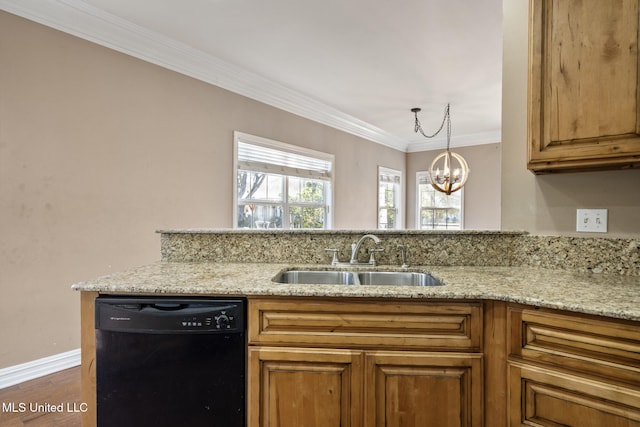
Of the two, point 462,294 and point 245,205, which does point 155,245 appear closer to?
point 245,205

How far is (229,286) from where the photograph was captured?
1385mm

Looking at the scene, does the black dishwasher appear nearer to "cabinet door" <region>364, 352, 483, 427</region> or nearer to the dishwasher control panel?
the dishwasher control panel

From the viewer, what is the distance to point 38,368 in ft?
8.05

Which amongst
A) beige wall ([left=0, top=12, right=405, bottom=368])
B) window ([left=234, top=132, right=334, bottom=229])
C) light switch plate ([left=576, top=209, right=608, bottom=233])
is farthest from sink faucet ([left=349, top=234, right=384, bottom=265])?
window ([left=234, top=132, right=334, bottom=229])

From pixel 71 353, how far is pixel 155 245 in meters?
0.97

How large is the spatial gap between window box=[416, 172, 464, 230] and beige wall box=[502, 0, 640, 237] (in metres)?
5.02

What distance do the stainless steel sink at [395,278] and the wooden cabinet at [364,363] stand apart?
1.62ft

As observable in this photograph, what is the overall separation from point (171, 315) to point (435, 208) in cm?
629

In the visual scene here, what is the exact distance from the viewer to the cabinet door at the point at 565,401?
106 centimetres

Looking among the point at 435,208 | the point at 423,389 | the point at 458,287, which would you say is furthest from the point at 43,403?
the point at 435,208

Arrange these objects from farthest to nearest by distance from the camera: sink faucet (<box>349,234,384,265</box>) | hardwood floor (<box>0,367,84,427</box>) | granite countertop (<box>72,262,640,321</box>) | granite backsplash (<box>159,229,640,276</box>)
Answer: hardwood floor (<box>0,367,84,427</box>)
sink faucet (<box>349,234,384,265</box>)
granite backsplash (<box>159,229,640,276</box>)
granite countertop (<box>72,262,640,321</box>)

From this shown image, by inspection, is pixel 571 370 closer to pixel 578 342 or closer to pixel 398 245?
pixel 578 342

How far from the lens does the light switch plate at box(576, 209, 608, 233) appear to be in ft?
5.56

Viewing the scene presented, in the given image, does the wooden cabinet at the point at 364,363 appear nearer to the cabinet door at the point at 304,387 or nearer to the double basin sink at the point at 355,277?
the cabinet door at the point at 304,387
